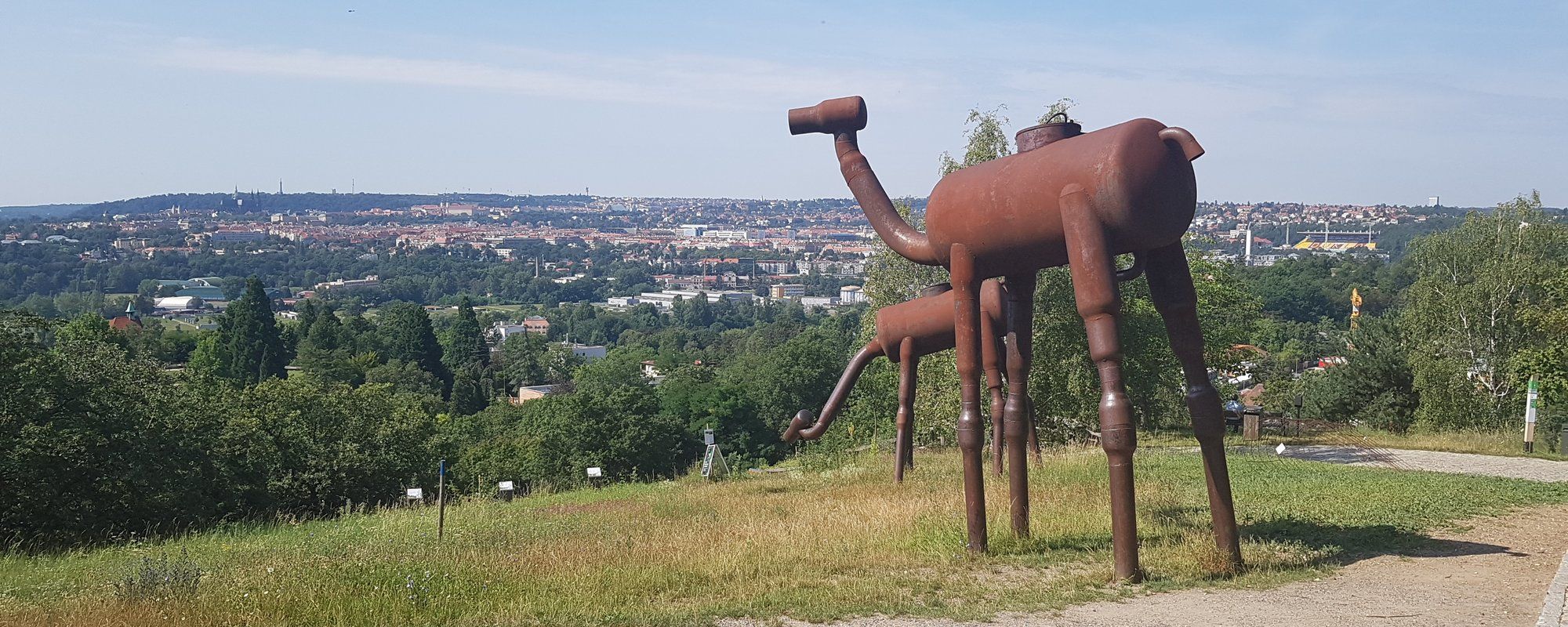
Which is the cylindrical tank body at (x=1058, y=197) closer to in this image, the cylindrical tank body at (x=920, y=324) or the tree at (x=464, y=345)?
the cylindrical tank body at (x=920, y=324)

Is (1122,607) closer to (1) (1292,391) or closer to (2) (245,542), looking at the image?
(2) (245,542)

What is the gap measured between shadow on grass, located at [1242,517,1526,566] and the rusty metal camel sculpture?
1684 mm

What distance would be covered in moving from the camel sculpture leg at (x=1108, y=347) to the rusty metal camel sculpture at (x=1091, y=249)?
1 cm

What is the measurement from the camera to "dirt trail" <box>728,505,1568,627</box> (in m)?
9.41

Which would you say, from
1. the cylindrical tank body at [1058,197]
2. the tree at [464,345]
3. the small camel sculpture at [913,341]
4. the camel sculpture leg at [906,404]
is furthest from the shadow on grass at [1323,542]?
the tree at [464,345]

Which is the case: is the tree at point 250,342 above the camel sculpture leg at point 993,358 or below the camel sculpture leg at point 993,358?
below

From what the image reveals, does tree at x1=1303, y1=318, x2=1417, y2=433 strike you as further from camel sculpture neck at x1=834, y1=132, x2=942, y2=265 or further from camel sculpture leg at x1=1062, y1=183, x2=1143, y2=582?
camel sculpture leg at x1=1062, y1=183, x2=1143, y2=582

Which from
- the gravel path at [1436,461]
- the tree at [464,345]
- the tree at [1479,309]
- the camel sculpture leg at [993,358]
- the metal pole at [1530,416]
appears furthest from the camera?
the tree at [464,345]

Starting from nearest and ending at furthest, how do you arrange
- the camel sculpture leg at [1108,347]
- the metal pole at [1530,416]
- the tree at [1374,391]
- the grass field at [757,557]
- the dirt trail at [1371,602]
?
the dirt trail at [1371,602]
the grass field at [757,557]
the camel sculpture leg at [1108,347]
the metal pole at [1530,416]
the tree at [1374,391]

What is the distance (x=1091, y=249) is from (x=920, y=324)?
5897 millimetres

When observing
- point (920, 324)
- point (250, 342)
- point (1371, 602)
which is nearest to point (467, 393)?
point (250, 342)

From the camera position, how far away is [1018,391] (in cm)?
1342

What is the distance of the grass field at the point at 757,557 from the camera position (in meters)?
10.0

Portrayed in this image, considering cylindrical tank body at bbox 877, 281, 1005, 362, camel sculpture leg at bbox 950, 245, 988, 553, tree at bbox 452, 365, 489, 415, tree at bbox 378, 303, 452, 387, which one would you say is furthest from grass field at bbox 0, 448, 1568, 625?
tree at bbox 378, 303, 452, 387
